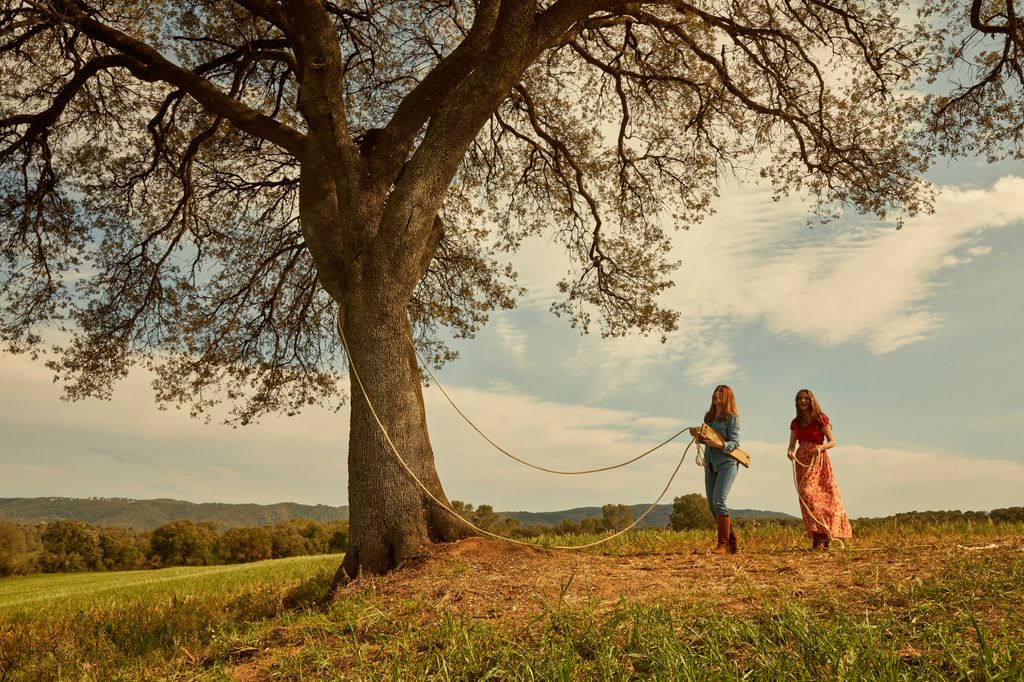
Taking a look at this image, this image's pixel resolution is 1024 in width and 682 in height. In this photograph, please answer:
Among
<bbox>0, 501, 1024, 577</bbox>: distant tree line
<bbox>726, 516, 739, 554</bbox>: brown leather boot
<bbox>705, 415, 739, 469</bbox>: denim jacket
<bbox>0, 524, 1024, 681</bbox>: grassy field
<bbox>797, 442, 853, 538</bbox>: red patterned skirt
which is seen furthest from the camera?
<bbox>0, 501, 1024, 577</bbox>: distant tree line

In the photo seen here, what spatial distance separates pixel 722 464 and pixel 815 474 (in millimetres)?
1388

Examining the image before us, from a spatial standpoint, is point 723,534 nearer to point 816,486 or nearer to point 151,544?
point 816,486

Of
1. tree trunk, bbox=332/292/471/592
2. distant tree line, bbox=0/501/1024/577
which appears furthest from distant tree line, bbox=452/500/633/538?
distant tree line, bbox=0/501/1024/577

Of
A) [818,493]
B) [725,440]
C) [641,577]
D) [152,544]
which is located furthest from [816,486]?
[152,544]

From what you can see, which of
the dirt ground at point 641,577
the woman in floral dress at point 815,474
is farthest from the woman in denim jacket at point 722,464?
the woman in floral dress at point 815,474

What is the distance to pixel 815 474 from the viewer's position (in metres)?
8.74

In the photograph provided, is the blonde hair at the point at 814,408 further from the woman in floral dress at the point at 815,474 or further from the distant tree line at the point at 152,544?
the distant tree line at the point at 152,544

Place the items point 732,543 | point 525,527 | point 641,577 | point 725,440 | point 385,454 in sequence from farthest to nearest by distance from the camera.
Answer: point 525,527
point 732,543
point 725,440
point 385,454
point 641,577

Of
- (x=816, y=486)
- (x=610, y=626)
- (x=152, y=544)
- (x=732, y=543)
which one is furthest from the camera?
(x=152, y=544)

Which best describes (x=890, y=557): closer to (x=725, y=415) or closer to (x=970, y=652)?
(x=725, y=415)

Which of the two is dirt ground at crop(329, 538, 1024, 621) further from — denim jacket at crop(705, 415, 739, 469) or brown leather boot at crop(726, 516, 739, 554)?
denim jacket at crop(705, 415, 739, 469)

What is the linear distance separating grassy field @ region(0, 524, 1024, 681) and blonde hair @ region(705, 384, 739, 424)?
170 centimetres

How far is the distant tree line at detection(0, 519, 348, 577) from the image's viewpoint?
31.8 meters

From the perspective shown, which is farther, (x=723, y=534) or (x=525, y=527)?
(x=525, y=527)
